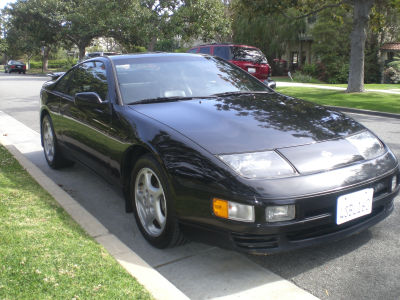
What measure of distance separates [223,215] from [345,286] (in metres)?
0.89

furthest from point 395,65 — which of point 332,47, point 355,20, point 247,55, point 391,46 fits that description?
point 247,55

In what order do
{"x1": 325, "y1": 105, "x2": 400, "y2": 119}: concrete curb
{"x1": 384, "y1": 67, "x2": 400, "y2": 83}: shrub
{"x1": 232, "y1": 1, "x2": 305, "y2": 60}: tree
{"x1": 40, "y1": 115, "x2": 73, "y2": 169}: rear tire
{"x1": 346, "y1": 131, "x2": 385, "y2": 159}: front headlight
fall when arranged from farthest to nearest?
1. {"x1": 232, "y1": 1, "x2": 305, "y2": 60}: tree
2. {"x1": 384, "y1": 67, "x2": 400, "y2": 83}: shrub
3. {"x1": 325, "y1": 105, "x2": 400, "y2": 119}: concrete curb
4. {"x1": 40, "y1": 115, "x2": 73, "y2": 169}: rear tire
5. {"x1": 346, "y1": 131, "x2": 385, "y2": 159}: front headlight

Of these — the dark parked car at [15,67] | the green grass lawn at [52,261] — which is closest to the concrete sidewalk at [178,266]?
the green grass lawn at [52,261]

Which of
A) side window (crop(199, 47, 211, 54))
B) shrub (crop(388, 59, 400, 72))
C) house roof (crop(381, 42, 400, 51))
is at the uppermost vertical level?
house roof (crop(381, 42, 400, 51))

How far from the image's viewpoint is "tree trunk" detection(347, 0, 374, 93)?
14.6 metres

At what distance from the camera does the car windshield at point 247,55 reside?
611 inches

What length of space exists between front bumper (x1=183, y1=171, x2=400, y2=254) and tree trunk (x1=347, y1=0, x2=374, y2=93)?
44.1ft

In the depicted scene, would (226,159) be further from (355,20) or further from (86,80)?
(355,20)

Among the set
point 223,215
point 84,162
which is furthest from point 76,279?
point 84,162

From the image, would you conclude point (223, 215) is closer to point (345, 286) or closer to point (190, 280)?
point (190, 280)

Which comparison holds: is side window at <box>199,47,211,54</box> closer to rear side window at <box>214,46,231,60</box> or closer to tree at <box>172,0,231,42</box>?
rear side window at <box>214,46,231,60</box>

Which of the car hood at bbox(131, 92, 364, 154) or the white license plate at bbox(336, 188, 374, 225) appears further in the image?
the car hood at bbox(131, 92, 364, 154)

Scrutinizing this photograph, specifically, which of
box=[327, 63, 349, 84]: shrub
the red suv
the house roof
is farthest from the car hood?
the house roof

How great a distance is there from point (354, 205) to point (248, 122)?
3.14ft
